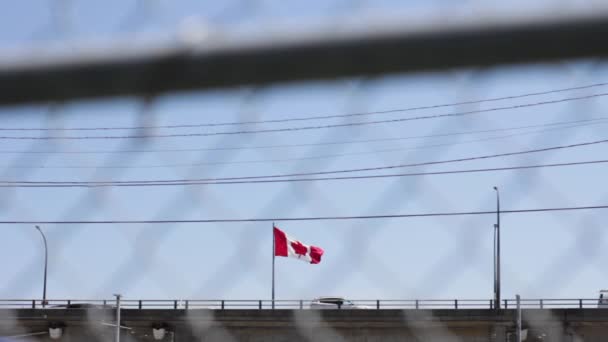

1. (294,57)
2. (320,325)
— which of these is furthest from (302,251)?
(294,57)

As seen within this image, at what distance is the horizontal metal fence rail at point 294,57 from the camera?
151 centimetres

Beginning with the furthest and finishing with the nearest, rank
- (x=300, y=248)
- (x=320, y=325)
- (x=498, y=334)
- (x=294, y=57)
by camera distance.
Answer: (x=300, y=248)
(x=498, y=334)
(x=320, y=325)
(x=294, y=57)

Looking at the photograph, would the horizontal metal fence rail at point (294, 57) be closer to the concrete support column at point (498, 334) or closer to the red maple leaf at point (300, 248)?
the concrete support column at point (498, 334)

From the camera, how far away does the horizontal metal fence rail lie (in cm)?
151

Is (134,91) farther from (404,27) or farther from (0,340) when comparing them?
(0,340)

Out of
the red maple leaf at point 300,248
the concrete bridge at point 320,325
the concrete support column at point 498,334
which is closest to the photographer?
the concrete bridge at point 320,325

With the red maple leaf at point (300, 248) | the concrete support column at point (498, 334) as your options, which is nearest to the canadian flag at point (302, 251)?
the red maple leaf at point (300, 248)

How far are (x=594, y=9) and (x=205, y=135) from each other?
87 centimetres

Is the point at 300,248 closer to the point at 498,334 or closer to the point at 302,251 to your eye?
the point at 302,251

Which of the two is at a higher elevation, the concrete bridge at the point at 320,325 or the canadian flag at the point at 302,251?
the canadian flag at the point at 302,251

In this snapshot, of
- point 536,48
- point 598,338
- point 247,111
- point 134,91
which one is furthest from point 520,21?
point 598,338

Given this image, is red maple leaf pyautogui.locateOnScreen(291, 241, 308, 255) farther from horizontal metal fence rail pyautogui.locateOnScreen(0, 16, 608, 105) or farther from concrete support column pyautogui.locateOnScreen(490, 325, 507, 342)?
horizontal metal fence rail pyautogui.locateOnScreen(0, 16, 608, 105)

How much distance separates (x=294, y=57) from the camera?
5.34 feet

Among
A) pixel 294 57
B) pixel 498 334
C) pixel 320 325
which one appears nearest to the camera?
pixel 294 57
